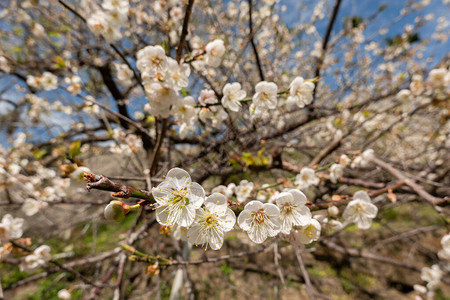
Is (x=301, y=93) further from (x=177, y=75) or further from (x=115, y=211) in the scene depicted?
(x=115, y=211)

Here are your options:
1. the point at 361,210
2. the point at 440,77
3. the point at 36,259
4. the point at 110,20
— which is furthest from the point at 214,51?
the point at 440,77

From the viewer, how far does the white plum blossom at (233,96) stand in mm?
1223

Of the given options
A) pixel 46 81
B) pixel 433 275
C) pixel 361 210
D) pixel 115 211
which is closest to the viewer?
pixel 115 211

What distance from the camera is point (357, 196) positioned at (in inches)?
42.9

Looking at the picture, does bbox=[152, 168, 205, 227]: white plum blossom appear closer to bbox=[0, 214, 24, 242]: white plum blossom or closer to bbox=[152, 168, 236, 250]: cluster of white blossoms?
bbox=[152, 168, 236, 250]: cluster of white blossoms

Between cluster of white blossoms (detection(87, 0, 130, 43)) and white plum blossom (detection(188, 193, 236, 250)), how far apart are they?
4.57 ft

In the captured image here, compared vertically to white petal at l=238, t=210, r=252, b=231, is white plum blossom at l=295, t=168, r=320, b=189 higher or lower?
higher

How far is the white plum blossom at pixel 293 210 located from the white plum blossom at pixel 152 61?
2.76 ft

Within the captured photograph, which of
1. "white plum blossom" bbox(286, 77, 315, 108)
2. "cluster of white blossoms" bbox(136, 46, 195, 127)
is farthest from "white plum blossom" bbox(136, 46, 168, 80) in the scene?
"white plum blossom" bbox(286, 77, 315, 108)

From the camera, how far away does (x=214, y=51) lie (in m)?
1.27

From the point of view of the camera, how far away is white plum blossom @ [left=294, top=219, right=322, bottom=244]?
0.88 metres

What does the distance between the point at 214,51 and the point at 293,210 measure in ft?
3.36

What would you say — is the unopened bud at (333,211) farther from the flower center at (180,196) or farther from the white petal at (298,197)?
the flower center at (180,196)

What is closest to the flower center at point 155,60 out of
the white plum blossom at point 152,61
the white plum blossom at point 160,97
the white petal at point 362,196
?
the white plum blossom at point 152,61
